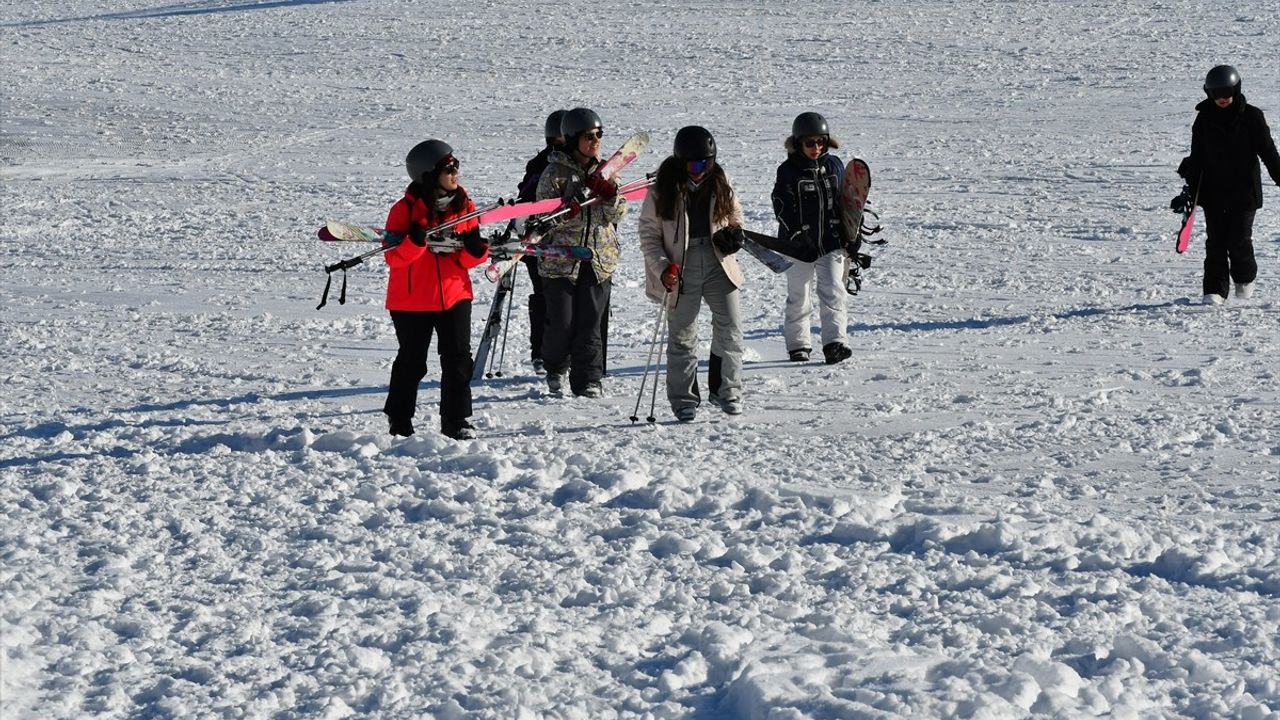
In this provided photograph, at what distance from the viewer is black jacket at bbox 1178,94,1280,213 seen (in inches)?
379

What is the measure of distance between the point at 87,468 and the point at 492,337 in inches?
102

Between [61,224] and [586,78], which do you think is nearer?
[61,224]

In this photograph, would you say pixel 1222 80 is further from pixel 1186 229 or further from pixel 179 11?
pixel 179 11

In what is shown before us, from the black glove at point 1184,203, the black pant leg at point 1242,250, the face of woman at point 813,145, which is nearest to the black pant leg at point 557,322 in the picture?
the face of woman at point 813,145

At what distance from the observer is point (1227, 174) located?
971 cm

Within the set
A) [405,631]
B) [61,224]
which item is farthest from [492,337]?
[61,224]

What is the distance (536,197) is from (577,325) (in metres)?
0.72

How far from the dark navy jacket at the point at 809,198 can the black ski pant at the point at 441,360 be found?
7.23 feet

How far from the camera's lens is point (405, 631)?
486 centimetres

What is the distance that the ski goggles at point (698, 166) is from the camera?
7227 mm

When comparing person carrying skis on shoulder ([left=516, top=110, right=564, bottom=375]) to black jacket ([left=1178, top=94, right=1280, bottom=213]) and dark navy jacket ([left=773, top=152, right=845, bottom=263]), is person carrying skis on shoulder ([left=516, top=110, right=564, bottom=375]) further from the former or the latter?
black jacket ([left=1178, top=94, right=1280, bottom=213])

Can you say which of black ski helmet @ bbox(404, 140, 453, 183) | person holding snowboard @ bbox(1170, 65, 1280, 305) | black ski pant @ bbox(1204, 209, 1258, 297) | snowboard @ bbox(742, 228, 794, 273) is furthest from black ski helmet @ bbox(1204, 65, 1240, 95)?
black ski helmet @ bbox(404, 140, 453, 183)

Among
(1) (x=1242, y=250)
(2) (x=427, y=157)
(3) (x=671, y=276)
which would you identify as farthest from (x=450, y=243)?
(1) (x=1242, y=250)

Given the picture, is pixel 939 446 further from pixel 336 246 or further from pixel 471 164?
pixel 471 164
